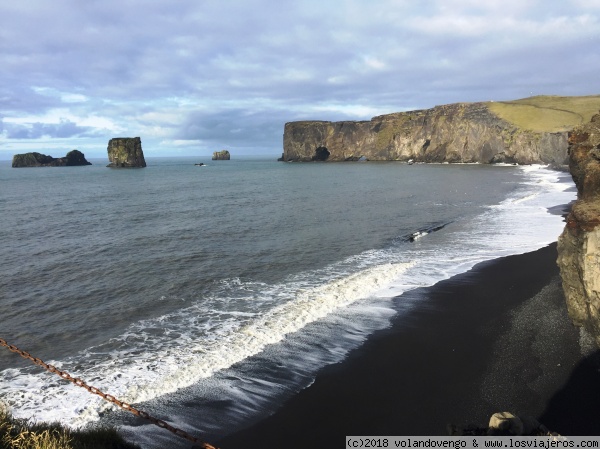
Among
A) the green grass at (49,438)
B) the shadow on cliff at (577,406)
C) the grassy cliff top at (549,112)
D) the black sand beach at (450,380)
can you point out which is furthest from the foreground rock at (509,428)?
the grassy cliff top at (549,112)

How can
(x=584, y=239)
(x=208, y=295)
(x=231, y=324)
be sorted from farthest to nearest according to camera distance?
(x=208, y=295) < (x=231, y=324) < (x=584, y=239)

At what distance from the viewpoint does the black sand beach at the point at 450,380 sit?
8.65 m

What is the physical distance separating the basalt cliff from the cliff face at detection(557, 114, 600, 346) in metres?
100

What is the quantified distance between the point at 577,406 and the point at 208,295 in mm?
12892

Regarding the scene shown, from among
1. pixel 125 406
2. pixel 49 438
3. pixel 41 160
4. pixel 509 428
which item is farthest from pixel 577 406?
pixel 41 160

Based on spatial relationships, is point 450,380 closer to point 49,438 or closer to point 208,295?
point 49,438

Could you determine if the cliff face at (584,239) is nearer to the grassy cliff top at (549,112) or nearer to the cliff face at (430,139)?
the cliff face at (430,139)

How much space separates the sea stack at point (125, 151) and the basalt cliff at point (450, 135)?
6135cm

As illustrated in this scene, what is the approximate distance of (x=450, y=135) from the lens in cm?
13812

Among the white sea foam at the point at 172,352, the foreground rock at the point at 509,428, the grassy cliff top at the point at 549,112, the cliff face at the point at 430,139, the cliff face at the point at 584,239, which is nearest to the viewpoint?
the foreground rock at the point at 509,428

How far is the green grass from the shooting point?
5727 millimetres

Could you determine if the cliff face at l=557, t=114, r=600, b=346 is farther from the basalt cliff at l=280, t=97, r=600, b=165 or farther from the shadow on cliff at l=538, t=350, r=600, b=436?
the basalt cliff at l=280, t=97, r=600, b=165

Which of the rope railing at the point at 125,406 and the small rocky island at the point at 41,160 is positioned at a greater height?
the small rocky island at the point at 41,160

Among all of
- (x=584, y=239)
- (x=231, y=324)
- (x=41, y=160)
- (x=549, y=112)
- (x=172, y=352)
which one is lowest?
(x=172, y=352)
